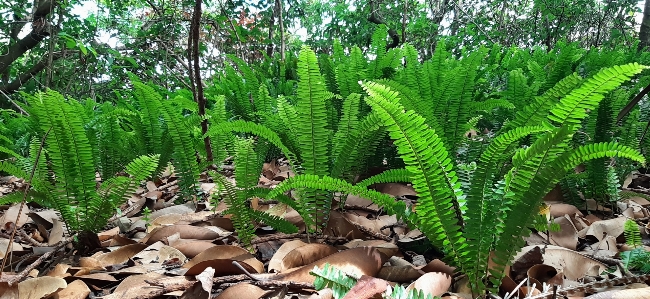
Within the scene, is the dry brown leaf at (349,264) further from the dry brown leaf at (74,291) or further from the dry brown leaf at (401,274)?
the dry brown leaf at (74,291)

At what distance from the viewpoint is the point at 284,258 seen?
1.15 metres

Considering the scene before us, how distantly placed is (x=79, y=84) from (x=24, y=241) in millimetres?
6530

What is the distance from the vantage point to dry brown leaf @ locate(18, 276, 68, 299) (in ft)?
3.51

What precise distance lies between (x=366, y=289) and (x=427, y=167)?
0.29 m

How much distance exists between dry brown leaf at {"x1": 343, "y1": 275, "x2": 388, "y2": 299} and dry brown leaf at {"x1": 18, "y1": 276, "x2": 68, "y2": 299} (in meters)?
0.67

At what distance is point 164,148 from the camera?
2.10m

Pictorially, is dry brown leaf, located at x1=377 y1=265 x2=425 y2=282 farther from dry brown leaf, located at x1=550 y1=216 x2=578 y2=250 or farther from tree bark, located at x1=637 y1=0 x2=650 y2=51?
tree bark, located at x1=637 y1=0 x2=650 y2=51

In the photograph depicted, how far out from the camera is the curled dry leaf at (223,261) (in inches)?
43.7

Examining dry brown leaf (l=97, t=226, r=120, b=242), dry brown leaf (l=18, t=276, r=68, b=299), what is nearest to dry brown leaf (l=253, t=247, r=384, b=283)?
dry brown leaf (l=18, t=276, r=68, b=299)

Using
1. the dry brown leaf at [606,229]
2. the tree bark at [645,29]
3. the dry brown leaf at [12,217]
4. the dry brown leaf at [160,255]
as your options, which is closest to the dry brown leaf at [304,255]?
the dry brown leaf at [160,255]

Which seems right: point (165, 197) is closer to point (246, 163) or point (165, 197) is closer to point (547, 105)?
point (246, 163)

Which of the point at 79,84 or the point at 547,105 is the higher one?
the point at 79,84

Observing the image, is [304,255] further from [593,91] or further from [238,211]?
[593,91]

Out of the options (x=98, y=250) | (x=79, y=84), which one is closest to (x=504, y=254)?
(x=98, y=250)
